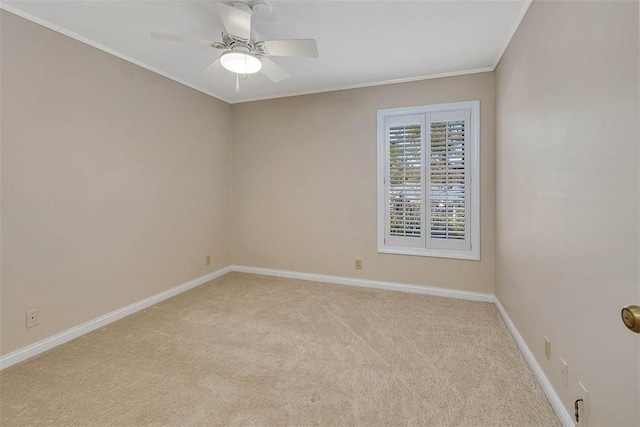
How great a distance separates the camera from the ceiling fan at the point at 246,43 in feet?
6.10

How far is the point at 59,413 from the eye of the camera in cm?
166

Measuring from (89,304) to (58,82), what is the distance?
1867 mm

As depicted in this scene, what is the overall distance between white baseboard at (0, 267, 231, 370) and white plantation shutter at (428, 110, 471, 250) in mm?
3112

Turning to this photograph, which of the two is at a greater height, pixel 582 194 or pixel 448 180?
pixel 448 180

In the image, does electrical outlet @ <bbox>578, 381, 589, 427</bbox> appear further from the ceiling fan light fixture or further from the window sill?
the ceiling fan light fixture

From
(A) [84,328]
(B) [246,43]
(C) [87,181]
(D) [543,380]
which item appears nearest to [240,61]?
(B) [246,43]

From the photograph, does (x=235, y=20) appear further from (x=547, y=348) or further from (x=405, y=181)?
(x=547, y=348)

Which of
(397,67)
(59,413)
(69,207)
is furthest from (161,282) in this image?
(397,67)

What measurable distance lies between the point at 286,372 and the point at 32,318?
198 cm

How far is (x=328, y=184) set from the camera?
12.8 ft

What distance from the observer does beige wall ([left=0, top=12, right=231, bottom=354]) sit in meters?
2.14

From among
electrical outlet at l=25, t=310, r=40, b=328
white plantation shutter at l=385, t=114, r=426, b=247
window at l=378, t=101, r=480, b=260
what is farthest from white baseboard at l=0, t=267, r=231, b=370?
white plantation shutter at l=385, t=114, r=426, b=247

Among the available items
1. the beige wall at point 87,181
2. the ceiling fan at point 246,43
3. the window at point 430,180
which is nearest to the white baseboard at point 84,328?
the beige wall at point 87,181

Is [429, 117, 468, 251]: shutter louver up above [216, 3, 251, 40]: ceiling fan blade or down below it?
below
